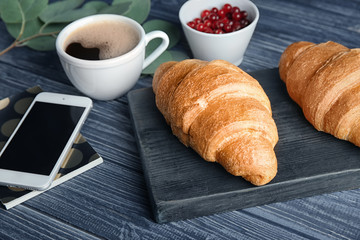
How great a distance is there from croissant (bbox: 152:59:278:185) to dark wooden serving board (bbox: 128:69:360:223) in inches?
1.1

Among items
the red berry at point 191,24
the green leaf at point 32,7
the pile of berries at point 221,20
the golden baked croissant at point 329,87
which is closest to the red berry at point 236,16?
the pile of berries at point 221,20

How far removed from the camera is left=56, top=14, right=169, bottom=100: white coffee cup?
939 millimetres

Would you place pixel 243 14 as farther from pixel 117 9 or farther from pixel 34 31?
pixel 34 31

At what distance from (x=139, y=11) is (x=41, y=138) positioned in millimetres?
518

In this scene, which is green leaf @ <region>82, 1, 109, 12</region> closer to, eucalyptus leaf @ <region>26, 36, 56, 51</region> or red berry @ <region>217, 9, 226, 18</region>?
eucalyptus leaf @ <region>26, 36, 56, 51</region>

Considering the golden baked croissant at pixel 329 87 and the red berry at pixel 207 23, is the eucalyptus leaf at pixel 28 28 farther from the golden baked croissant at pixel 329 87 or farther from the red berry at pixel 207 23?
the golden baked croissant at pixel 329 87

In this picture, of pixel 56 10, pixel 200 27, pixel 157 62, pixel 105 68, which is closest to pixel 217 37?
pixel 200 27

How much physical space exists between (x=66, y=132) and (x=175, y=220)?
12.8 inches

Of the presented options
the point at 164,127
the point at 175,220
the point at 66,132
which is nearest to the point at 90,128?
the point at 66,132

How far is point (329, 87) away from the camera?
2.75ft

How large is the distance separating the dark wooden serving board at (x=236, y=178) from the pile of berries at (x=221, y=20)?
0.33 meters

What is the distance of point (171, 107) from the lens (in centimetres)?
84

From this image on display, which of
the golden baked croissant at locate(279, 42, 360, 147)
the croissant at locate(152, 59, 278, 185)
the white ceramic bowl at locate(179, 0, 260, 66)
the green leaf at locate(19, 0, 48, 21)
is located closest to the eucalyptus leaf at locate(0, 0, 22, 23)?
the green leaf at locate(19, 0, 48, 21)

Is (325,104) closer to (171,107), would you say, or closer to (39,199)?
(171,107)
